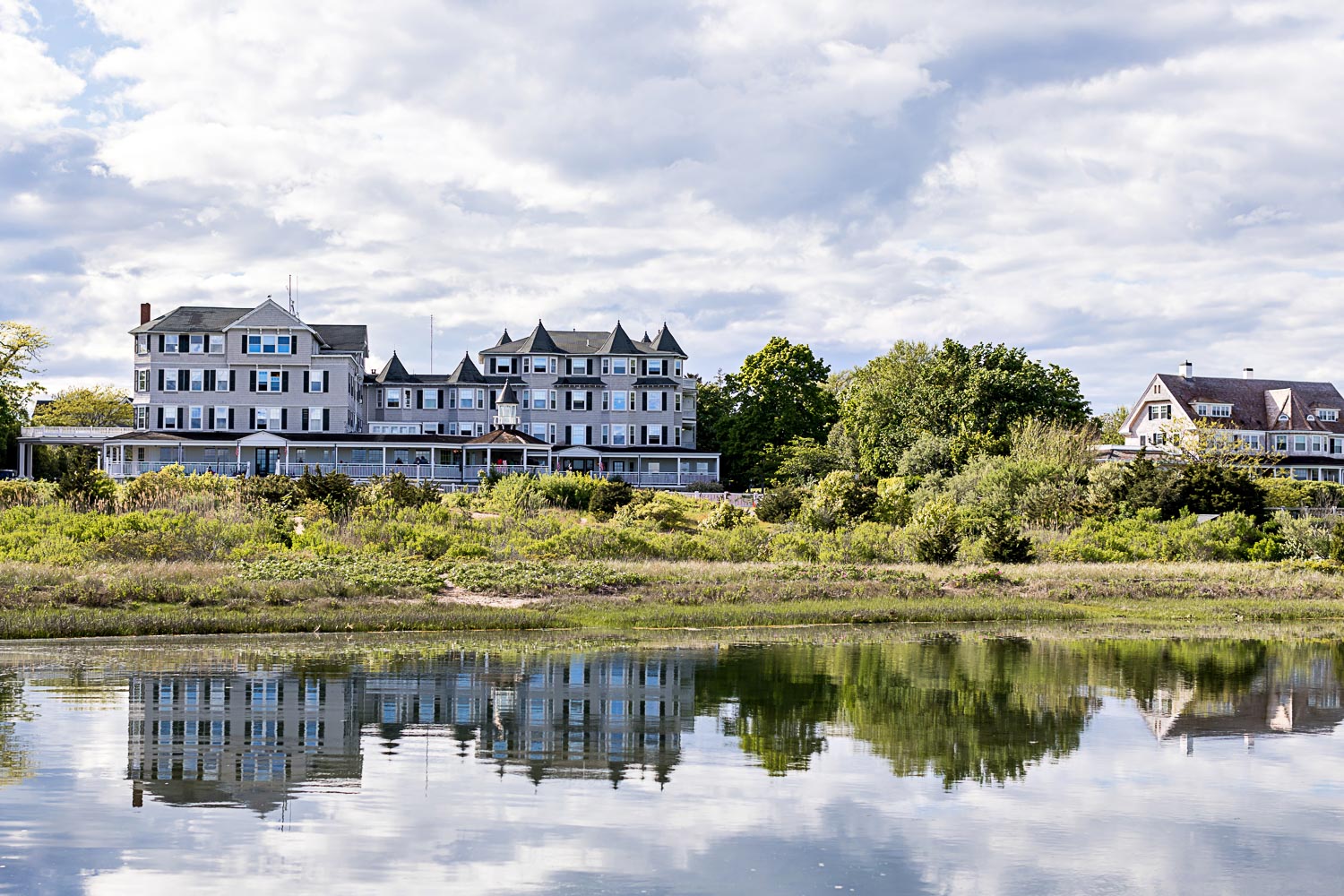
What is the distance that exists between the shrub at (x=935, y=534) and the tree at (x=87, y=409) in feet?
296

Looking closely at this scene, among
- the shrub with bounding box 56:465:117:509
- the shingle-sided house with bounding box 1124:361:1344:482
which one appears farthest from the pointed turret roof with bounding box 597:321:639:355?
the shrub with bounding box 56:465:117:509

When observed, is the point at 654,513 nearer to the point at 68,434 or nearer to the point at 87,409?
the point at 68,434

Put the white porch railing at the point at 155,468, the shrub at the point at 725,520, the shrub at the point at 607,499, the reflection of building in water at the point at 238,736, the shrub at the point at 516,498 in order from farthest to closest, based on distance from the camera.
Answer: the white porch railing at the point at 155,468
the shrub at the point at 607,499
the shrub at the point at 725,520
the shrub at the point at 516,498
the reflection of building in water at the point at 238,736

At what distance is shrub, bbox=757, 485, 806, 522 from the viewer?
55688 millimetres

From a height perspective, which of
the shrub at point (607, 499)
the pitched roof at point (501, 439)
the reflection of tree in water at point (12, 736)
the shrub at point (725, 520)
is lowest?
the reflection of tree in water at point (12, 736)

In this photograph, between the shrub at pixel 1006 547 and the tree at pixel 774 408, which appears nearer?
the shrub at pixel 1006 547

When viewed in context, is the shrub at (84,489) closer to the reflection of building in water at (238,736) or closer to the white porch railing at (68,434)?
the reflection of building in water at (238,736)

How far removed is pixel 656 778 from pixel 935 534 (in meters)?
30.9

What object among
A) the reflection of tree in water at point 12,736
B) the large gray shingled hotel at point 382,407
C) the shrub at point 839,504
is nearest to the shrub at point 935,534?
the shrub at point 839,504

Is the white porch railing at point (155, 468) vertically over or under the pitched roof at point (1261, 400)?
under

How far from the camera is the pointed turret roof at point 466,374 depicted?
3735 inches

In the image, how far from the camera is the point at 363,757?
1499 centimetres

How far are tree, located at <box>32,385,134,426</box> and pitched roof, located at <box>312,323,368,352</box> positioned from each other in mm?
33568

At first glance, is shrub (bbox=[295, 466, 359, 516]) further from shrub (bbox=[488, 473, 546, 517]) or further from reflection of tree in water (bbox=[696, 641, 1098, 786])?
reflection of tree in water (bbox=[696, 641, 1098, 786])
